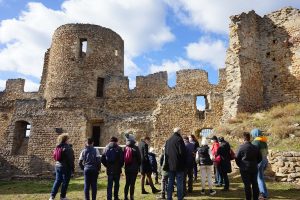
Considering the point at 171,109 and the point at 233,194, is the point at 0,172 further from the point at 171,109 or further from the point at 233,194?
the point at 233,194

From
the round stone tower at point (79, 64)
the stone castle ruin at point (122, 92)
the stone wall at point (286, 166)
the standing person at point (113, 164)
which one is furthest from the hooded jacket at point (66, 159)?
the round stone tower at point (79, 64)

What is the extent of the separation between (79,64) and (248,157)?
2086 centimetres

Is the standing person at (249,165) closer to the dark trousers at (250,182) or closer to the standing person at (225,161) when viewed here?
A: the dark trousers at (250,182)

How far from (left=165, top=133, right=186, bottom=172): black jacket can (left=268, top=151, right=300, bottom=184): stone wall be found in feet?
13.7

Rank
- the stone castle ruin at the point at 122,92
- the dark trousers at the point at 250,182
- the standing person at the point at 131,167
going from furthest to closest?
the stone castle ruin at the point at 122,92 < the standing person at the point at 131,167 < the dark trousers at the point at 250,182

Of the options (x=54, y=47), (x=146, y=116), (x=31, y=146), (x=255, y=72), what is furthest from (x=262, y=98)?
(x=54, y=47)

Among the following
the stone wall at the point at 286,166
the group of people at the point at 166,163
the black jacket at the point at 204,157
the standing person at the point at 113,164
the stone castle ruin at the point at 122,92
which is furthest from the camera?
the stone castle ruin at the point at 122,92

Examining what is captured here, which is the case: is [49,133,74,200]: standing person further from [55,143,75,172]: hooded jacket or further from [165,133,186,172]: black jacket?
[165,133,186,172]: black jacket

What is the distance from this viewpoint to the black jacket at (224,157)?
29.7 feet

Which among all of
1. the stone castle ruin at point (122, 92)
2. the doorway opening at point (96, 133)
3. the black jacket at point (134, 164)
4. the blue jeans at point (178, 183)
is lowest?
the blue jeans at point (178, 183)

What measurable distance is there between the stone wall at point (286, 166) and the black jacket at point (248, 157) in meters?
3.15

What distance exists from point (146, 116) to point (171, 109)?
154 centimetres

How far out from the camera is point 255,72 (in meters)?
17.3

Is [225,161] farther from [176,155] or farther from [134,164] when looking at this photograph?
[134,164]
